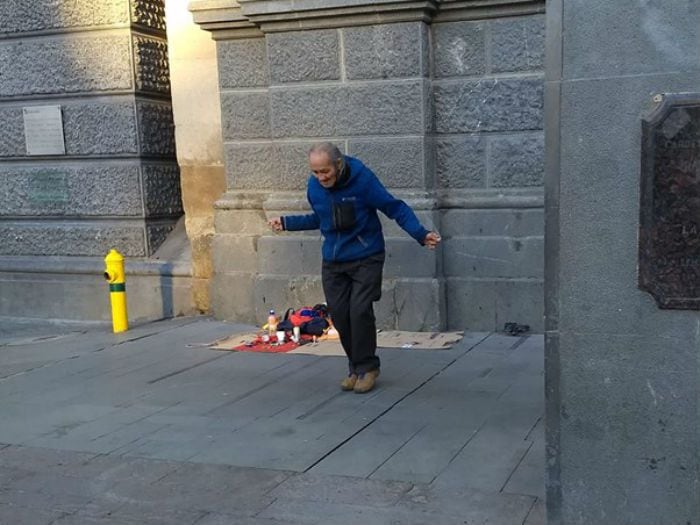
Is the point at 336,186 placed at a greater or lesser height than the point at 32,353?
greater

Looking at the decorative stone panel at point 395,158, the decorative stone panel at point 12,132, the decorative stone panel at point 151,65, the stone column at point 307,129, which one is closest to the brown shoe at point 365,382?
the stone column at point 307,129

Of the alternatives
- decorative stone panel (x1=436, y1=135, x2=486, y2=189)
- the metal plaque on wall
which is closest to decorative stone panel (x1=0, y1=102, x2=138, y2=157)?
decorative stone panel (x1=436, y1=135, x2=486, y2=189)

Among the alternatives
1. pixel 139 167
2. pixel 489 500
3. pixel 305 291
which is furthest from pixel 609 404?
pixel 139 167

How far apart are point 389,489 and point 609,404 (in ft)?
3.76

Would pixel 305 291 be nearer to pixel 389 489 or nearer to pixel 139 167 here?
pixel 139 167

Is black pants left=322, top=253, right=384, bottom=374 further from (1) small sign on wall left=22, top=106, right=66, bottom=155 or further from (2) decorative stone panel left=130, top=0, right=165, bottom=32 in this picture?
(1) small sign on wall left=22, top=106, right=66, bottom=155

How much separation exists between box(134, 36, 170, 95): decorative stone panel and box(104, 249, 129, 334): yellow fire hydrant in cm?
181

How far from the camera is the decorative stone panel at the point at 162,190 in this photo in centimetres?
808

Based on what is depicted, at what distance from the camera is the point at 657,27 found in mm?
2648

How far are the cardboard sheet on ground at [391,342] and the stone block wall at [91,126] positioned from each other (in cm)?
196

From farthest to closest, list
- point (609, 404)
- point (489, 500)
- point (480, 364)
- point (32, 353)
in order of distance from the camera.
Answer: point (32, 353) → point (480, 364) → point (489, 500) → point (609, 404)

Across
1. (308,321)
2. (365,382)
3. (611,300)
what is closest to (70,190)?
(308,321)

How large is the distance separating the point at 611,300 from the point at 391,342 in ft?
12.3

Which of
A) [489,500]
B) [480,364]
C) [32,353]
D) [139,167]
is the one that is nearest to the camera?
[489,500]
